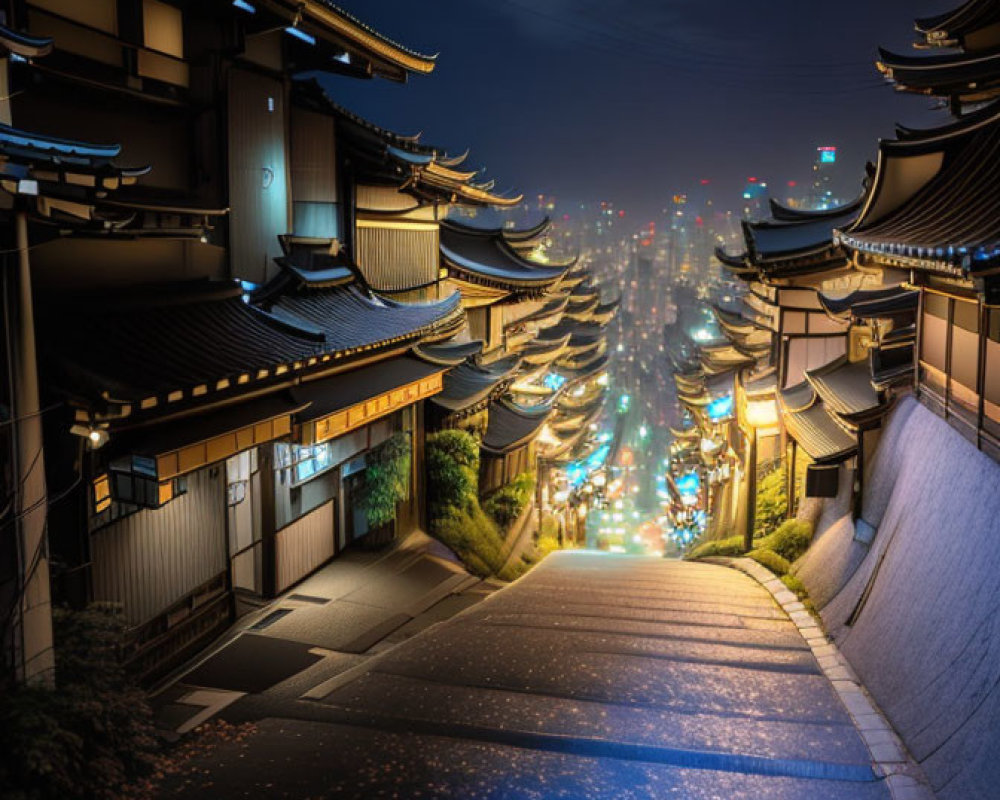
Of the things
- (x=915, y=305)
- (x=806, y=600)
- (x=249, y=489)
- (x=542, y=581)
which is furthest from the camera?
(x=542, y=581)

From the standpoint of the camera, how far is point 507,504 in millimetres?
27234

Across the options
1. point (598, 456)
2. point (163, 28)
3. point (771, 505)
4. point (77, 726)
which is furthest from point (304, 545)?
point (598, 456)

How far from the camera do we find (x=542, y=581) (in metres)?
18.5

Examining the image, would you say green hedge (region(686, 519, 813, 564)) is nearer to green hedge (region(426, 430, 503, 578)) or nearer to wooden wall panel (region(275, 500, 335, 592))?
green hedge (region(426, 430, 503, 578))

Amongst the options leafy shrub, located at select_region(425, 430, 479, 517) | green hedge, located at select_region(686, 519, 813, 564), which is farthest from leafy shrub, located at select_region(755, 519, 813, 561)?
leafy shrub, located at select_region(425, 430, 479, 517)

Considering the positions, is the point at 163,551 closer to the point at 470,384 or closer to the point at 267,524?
the point at 267,524

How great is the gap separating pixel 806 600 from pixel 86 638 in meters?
11.6

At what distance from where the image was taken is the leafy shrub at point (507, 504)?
26844 millimetres

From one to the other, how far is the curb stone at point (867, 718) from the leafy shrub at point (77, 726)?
21.7 feet

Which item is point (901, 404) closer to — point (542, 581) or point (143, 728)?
point (542, 581)

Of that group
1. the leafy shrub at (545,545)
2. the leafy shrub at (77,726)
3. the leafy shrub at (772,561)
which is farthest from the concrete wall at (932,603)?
the leafy shrub at (545,545)

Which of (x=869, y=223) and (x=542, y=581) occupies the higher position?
(x=869, y=223)

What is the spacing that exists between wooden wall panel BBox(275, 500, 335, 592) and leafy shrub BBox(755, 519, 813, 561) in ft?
32.9

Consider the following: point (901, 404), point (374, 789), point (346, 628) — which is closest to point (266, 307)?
point (346, 628)
